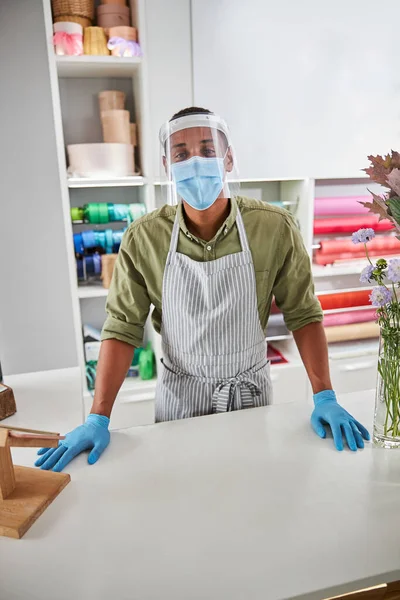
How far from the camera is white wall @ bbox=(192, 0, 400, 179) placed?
8.32ft

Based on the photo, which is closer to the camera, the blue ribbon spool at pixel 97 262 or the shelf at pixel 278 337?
the blue ribbon spool at pixel 97 262

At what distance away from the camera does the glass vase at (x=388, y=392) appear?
112cm

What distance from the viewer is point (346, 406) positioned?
1405mm

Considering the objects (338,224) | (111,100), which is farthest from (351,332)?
(111,100)

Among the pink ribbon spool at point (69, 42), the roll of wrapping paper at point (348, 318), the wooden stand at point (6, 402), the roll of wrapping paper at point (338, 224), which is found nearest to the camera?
the wooden stand at point (6, 402)

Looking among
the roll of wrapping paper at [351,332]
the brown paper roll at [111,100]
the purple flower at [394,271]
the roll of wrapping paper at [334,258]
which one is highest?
the brown paper roll at [111,100]

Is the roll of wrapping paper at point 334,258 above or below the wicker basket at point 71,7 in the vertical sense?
below

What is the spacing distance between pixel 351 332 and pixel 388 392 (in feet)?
6.49

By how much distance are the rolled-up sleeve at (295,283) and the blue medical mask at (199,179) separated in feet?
0.89

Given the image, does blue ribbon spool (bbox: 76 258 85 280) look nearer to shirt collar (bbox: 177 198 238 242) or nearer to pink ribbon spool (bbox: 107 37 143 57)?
pink ribbon spool (bbox: 107 37 143 57)

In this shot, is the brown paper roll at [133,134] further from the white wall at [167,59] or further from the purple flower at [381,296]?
the purple flower at [381,296]

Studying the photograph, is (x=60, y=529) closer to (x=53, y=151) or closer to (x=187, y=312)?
(x=187, y=312)

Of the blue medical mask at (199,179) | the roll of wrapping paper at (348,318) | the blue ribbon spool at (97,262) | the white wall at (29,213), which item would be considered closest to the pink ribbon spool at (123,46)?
the white wall at (29,213)

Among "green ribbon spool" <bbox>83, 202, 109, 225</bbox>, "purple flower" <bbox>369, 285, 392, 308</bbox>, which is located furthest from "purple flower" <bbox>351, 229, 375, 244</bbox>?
"green ribbon spool" <bbox>83, 202, 109, 225</bbox>
